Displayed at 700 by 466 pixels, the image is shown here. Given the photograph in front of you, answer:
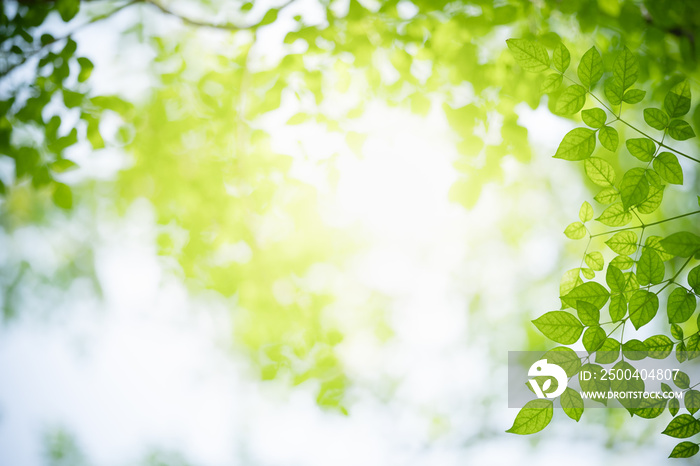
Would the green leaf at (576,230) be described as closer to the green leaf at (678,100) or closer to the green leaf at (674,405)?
the green leaf at (678,100)

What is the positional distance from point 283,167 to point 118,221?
Answer: 157 inches

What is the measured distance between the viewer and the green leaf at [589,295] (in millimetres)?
934

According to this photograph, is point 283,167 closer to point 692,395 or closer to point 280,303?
point 280,303

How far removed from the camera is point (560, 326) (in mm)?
946

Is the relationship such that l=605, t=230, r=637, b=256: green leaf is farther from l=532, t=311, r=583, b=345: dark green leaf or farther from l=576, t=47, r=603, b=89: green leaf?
l=576, t=47, r=603, b=89: green leaf

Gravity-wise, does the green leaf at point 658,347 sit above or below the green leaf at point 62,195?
above

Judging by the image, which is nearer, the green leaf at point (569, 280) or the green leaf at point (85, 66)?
the green leaf at point (569, 280)

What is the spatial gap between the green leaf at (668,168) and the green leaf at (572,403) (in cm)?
60

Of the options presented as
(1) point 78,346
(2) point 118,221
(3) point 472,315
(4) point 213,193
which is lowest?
(1) point 78,346

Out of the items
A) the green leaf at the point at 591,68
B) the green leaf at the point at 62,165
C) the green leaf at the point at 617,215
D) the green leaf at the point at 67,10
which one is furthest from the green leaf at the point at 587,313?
the green leaf at the point at 67,10

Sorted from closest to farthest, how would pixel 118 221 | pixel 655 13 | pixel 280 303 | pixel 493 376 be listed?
pixel 655 13 < pixel 280 303 < pixel 118 221 < pixel 493 376

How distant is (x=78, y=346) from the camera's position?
6348 millimetres

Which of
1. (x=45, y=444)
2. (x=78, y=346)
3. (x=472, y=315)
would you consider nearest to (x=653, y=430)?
(x=472, y=315)

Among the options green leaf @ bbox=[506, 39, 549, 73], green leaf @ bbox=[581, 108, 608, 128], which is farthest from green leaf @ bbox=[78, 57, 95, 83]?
green leaf @ bbox=[581, 108, 608, 128]
